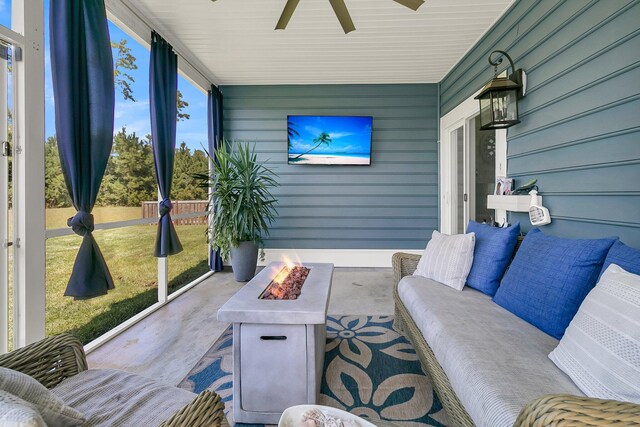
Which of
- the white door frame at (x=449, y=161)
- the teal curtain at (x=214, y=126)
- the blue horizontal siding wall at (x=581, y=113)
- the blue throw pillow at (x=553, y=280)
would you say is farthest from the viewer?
the teal curtain at (x=214, y=126)

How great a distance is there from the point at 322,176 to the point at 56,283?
3328 mm

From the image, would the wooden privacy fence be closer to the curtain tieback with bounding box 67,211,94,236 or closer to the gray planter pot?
the gray planter pot

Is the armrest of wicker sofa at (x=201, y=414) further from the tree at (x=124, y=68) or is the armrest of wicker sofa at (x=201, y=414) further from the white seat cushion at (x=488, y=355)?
the tree at (x=124, y=68)

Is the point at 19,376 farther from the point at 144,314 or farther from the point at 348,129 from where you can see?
the point at 348,129

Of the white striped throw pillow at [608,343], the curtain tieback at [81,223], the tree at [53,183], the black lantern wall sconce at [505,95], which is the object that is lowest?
the white striped throw pillow at [608,343]

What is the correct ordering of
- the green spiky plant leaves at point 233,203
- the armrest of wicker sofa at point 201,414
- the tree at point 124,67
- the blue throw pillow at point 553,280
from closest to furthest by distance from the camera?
the armrest of wicker sofa at point 201,414 < the blue throw pillow at point 553,280 < the tree at point 124,67 < the green spiky plant leaves at point 233,203

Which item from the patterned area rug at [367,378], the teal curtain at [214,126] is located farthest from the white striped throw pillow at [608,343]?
the teal curtain at [214,126]

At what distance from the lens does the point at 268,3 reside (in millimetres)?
2740

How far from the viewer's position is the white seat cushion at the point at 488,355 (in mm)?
952

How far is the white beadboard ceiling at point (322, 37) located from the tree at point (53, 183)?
1529 millimetres

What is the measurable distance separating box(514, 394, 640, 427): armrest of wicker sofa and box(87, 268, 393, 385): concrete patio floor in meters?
1.89

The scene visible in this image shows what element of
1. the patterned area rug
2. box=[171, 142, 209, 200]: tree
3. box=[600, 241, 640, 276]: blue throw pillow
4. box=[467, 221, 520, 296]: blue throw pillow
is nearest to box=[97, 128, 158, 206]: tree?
box=[171, 142, 209, 200]: tree

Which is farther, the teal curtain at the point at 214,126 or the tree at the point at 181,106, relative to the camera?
the teal curtain at the point at 214,126

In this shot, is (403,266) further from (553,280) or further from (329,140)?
(329,140)
